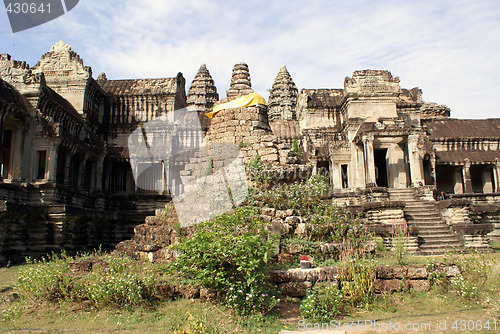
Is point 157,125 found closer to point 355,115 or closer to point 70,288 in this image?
point 355,115

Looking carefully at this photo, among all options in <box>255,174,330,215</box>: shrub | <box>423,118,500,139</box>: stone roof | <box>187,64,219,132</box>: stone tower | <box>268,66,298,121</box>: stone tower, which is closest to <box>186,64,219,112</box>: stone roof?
<box>187,64,219,132</box>: stone tower

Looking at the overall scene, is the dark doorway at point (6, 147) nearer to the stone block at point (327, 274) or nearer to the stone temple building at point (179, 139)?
the stone temple building at point (179, 139)

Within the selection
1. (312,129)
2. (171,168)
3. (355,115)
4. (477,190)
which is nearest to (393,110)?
(355,115)

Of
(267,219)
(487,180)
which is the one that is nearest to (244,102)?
(267,219)

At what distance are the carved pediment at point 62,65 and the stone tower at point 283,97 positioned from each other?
22.7 meters

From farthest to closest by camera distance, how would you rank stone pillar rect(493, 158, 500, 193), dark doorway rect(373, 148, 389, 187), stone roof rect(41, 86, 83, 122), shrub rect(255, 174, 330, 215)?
1. dark doorway rect(373, 148, 389, 187)
2. stone pillar rect(493, 158, 500, 193)
3. stone roof rect(41, 86, 83, 122)
4. shrub rect(255, 174, 330, 215)

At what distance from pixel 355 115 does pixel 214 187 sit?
64.2ft

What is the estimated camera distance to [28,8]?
10422 millimetres

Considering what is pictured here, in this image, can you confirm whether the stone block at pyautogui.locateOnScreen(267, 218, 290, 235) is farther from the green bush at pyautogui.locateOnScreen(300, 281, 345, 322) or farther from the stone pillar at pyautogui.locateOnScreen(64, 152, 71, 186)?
the stone pillar at pyautogui.locateOnScreen(64, 152, 71, 186)

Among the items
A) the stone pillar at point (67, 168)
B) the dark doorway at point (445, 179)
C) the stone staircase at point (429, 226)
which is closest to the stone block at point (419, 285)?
the stone staircase at point (429, 226)

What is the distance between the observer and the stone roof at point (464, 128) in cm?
2755

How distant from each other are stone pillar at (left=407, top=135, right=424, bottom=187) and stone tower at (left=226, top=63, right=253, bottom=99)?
1360 cm

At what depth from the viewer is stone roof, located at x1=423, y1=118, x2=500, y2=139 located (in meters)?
27.5

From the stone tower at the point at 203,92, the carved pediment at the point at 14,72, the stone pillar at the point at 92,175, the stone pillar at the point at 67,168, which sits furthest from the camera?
the stone tower at the point at 203,92
